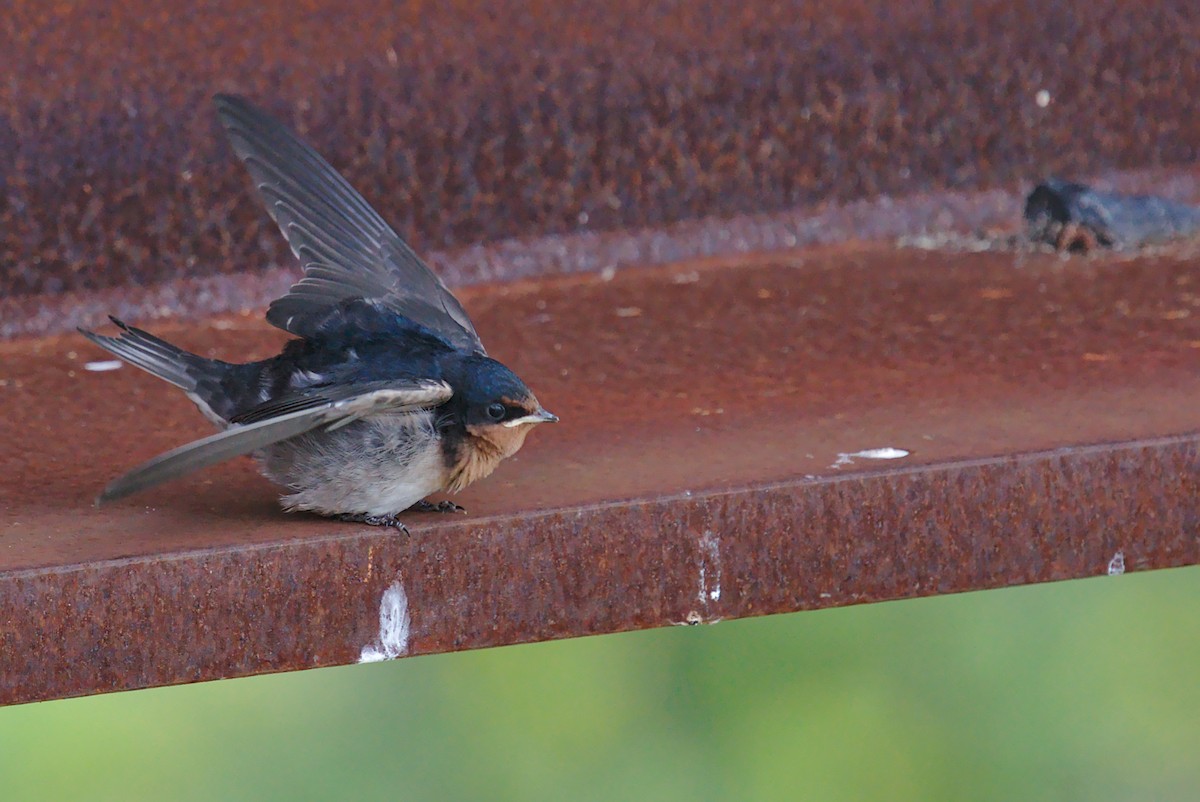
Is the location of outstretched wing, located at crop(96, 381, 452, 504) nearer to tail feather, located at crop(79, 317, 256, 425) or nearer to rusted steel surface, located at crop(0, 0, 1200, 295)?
tail feather, located at crop(79, 317, 256, 425)

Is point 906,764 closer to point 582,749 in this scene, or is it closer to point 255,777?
point 582,749

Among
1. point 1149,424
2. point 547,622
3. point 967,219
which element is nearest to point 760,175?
point 967,219

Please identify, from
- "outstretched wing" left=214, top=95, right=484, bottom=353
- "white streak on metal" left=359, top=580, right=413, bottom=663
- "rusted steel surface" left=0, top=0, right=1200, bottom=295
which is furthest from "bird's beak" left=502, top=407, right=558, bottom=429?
"rusted steel surface" left=0, top=0, right=1200, bottom=295

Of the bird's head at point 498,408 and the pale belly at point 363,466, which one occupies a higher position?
the bird's head at point 498,408

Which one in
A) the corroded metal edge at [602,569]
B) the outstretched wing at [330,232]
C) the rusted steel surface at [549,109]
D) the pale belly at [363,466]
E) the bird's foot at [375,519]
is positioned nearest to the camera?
the corroded metal edge at [602,569]

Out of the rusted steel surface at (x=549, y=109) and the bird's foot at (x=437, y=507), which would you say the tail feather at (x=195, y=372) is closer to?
the bird's foot at (x=437, y=507)

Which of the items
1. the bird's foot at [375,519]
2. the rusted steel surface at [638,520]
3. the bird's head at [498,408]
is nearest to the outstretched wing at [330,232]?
the rusted steel surface at [638,520]

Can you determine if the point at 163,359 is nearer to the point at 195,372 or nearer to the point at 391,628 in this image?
the point at 195,372

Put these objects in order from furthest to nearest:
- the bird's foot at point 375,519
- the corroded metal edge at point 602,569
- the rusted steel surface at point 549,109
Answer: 1. the rusted steel surface at point 549,109
2. the bird's foot at point 375,519
3. the corroded metal edge at point 602,569

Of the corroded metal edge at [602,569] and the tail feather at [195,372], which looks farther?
the tail feather at [195,372]

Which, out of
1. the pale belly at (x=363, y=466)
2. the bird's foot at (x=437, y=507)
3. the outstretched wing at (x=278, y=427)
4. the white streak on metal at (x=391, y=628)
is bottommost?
the white streak on metal at (x=391, y=628)
